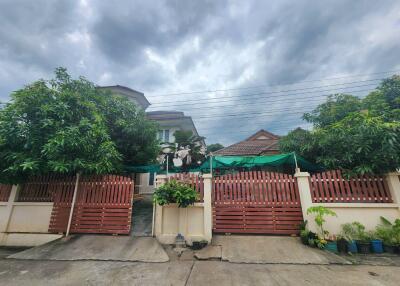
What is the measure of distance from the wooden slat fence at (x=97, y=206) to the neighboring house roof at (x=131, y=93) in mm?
9433

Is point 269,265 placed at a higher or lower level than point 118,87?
lower

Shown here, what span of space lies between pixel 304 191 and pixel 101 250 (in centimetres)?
614

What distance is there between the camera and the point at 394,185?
16.5 ft

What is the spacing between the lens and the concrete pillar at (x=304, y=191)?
5.30 metres

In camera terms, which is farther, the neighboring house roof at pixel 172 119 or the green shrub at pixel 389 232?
the neighboring house roof at pixel 172 119

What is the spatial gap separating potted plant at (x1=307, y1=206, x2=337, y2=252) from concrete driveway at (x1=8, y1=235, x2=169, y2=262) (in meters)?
4.04

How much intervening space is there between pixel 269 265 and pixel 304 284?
2.89ft

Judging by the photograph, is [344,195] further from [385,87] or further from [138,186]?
[138,186]

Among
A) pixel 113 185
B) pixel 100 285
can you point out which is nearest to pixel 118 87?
pixel 113 185

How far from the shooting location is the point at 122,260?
14.7 ft

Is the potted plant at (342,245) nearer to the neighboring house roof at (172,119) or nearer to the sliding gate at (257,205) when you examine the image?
the sliding gate at (257,205)

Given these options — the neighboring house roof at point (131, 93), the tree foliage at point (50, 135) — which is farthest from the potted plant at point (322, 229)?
the neighboring house roof at point (131, 93)

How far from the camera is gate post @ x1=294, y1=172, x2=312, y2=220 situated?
531cm

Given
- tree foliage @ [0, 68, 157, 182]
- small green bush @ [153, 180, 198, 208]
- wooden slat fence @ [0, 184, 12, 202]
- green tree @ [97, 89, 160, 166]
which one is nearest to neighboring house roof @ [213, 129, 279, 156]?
green tree @ [97, 89, 160, 166]
